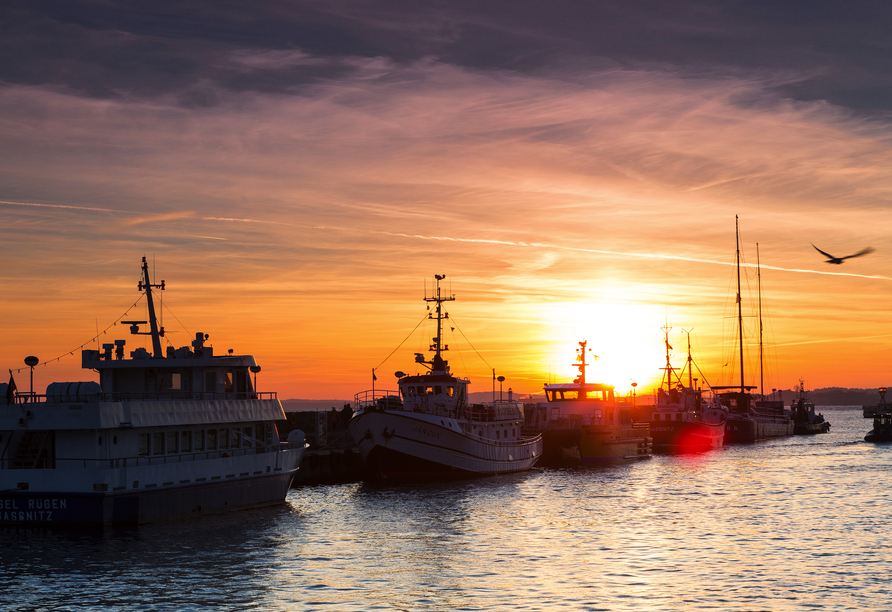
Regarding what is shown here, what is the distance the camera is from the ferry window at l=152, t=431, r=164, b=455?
38803 mm

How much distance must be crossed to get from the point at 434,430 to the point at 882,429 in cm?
9171

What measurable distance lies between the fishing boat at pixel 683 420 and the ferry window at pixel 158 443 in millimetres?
74925

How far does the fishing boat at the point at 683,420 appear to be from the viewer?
104 meters

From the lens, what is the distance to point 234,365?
43.8 meters

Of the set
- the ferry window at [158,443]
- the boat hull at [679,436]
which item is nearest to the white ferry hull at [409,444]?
the ferry window at [158,443]

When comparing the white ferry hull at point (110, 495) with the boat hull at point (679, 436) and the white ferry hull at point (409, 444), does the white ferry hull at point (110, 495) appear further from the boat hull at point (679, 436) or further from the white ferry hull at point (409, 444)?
the boat hull at point (679, 436)

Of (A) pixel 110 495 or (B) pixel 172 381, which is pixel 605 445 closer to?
(B) pixel 172 381

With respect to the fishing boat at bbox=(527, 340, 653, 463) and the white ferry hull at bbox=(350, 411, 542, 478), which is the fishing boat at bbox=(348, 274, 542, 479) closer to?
the white ferry hull at bbox=(350, 411, 542, 478)

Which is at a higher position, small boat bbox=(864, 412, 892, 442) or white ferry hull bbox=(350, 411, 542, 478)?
white ferry hull bbox=(350, 411, 542, 478)

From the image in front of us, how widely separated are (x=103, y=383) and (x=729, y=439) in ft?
347

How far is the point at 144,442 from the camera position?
126 ft

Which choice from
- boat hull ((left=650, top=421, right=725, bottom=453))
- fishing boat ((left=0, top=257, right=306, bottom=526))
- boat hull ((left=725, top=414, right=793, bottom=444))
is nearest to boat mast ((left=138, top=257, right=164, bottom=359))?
fishing boat ((left=0, top=257, right=306, bottom=526))

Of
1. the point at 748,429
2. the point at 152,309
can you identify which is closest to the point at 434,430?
the point at 152,309

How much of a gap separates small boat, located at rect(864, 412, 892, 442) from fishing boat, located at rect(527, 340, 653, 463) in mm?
49974
